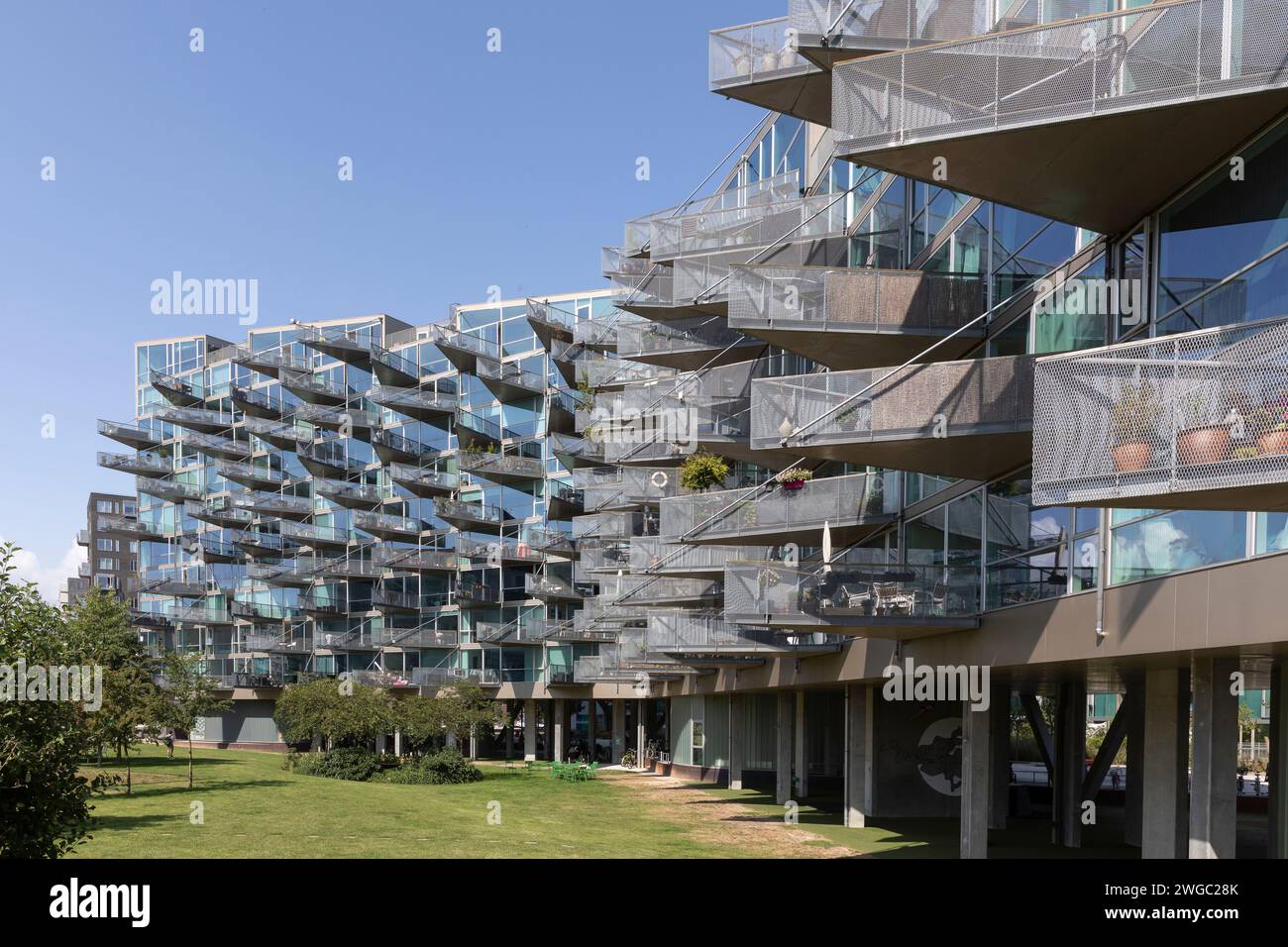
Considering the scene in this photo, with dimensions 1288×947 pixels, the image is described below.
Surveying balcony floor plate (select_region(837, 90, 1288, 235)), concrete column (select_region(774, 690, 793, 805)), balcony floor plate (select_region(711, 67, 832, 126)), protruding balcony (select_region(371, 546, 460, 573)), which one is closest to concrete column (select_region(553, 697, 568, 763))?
protruding balcony (select_region(371, 546, 460, 573))

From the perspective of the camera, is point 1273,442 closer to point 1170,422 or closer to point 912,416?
point 1170,422

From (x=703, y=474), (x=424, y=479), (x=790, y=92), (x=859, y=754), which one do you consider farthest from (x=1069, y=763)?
(x=424, y=479)

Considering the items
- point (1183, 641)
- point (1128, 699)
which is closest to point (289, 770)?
point (1128, 699)

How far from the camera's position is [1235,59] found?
11336 millimetres

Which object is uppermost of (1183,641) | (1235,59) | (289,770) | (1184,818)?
(1235,59)

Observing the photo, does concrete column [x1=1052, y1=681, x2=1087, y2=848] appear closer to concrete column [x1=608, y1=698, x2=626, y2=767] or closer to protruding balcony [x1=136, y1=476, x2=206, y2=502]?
concrete column [x1=608, y1=698, x2=626, y2=767]

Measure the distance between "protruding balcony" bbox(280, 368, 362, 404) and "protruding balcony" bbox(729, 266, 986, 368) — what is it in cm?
5780

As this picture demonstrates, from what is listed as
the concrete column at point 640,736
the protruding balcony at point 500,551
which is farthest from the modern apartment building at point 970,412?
the protruding balcony at point 500,551

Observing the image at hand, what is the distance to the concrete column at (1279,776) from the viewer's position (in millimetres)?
18453

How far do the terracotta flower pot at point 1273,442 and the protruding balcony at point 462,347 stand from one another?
60.0m

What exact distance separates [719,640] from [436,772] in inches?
789

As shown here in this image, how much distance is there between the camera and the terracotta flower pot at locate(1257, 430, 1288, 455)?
8.72 m
